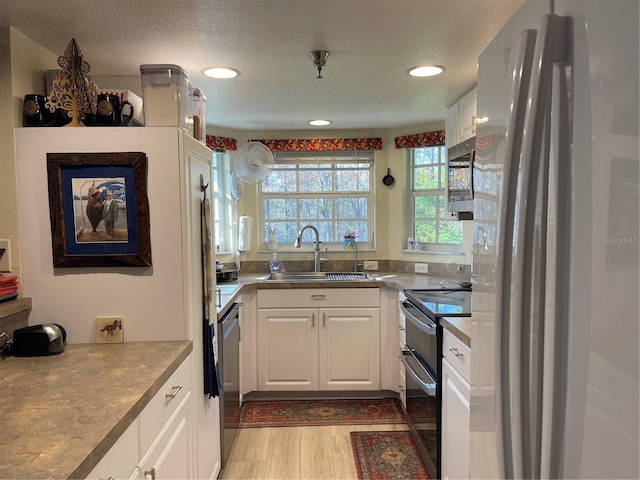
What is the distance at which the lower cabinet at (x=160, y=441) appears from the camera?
109 centimetres

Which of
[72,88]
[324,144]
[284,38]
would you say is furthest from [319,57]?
[324,144]

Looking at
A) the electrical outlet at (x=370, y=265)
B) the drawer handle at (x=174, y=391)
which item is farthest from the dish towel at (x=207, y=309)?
the electrical outlet at (x=370, y=265)

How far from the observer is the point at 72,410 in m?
1.12

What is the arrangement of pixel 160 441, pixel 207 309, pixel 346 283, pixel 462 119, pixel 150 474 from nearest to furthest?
pixel 150 474, pixel 160 441, pixel 207 309, pixel 462 119, pixel 346 283

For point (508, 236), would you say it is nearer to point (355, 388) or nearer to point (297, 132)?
point (355, 388)

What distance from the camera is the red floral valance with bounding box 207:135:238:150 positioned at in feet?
12.1

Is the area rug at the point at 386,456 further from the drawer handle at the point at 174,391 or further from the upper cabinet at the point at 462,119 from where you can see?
the upper cabinet at the point at 462,119

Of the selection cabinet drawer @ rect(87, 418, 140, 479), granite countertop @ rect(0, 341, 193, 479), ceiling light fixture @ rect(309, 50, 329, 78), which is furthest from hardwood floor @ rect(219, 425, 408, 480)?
ceiling light fixture @ rect(309, 50, 329, 78)

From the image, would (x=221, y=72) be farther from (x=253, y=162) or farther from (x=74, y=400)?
(x=74, y=400)

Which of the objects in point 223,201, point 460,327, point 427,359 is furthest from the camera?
point 223,201

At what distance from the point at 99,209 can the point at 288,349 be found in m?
1.96

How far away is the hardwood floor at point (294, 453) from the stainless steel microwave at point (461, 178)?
1470mm

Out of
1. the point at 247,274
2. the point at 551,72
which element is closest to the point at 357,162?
the point at 247,274

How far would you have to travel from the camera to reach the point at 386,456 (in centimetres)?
254
